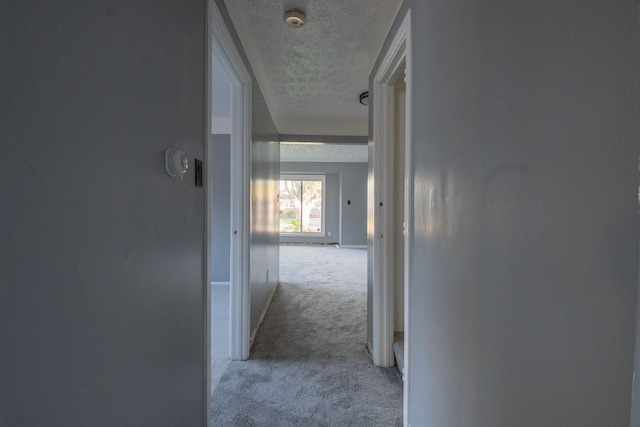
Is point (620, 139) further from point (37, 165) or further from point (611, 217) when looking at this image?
point (37, 165)

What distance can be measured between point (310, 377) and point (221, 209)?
9.41 ft

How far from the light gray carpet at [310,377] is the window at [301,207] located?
5.34m

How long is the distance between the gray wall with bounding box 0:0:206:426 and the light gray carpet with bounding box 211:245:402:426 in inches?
27.7

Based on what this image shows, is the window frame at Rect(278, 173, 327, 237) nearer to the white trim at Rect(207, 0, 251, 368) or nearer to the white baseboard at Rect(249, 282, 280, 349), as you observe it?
the white baseboard at Rect(249, 282, 280, 349)

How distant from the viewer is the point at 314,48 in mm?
2084

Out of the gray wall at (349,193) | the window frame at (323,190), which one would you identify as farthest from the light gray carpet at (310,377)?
the window frame at (323,190)

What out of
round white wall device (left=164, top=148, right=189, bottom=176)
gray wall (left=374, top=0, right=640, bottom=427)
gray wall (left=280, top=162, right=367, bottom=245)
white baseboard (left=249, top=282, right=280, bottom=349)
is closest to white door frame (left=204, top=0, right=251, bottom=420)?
white baseboard (left=249, top=282, right=280, bottom=349)

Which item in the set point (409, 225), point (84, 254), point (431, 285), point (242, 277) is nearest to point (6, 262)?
point (84, 254)

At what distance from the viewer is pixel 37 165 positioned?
0.46 metres

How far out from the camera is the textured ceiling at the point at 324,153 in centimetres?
571

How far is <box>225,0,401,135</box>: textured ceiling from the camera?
5.37 feet

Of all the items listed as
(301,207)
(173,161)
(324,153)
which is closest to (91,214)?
(173,161)

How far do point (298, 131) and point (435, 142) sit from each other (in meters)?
3.03

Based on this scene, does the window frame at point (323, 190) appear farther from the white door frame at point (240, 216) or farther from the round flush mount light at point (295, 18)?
the round flush mount light at point (295, 18)
